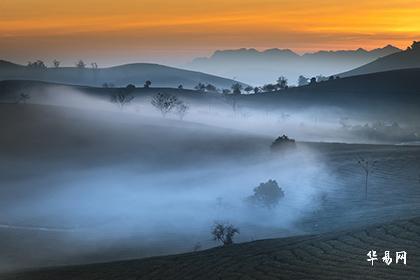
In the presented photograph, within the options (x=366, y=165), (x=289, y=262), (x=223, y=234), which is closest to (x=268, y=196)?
(x=223, y=234)

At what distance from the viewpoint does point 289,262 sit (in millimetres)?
52750

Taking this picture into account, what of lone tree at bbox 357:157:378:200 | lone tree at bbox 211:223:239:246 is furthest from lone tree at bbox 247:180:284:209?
lone tree at bbox 211:223:239:246

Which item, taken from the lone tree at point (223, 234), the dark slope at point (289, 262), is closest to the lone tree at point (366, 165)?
the lone tree at point (223, 234)

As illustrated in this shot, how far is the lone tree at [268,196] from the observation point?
106m

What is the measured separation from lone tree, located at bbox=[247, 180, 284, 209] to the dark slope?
39.2 meters

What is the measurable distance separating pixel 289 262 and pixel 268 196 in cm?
5404

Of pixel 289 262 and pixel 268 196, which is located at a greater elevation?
pixel 268 196

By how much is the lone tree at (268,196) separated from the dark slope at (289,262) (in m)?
39.2

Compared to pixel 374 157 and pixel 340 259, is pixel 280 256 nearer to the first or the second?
pixel 340 259

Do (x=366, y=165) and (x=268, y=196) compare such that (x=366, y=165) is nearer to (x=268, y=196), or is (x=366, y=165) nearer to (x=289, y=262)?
(x=268, y=196)

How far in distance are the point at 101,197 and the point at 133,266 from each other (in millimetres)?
62964

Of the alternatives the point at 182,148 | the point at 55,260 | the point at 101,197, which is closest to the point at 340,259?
the point at 55,260

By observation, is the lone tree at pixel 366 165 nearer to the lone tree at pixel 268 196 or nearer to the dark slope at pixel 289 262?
the lone tree at pixel 268 196

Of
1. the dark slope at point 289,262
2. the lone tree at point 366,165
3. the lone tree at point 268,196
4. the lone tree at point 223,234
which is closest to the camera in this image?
the dark slope at point 289,262
